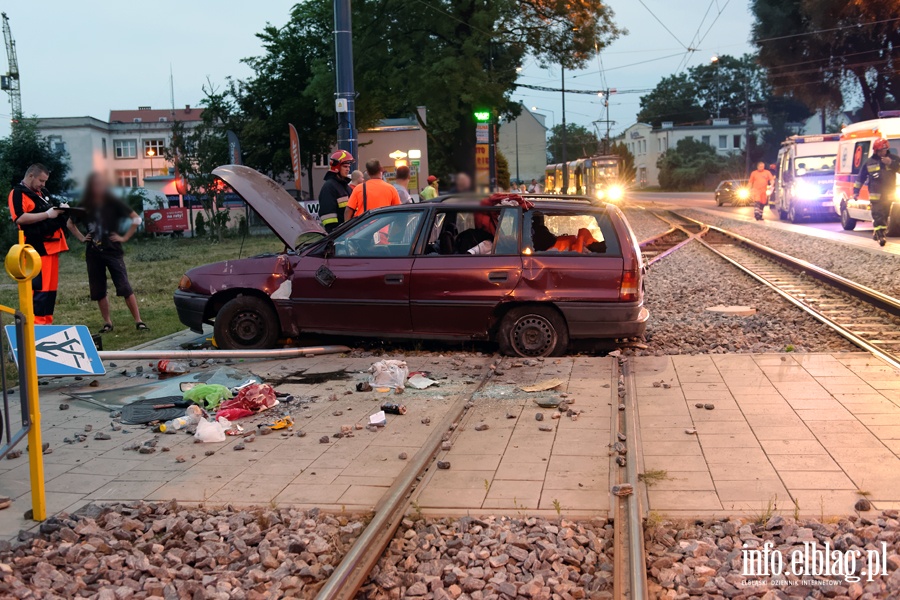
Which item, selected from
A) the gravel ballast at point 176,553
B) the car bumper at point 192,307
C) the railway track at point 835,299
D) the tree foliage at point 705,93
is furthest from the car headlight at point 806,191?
the tree foliage at point 705,93

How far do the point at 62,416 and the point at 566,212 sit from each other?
4.92 m

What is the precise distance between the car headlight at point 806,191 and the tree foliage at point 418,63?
855 cm

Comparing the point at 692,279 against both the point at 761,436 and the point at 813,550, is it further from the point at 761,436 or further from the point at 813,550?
the point at 813,550

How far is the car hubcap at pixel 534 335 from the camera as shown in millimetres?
8781

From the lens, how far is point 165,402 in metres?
7.10

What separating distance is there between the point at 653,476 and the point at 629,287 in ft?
12.1

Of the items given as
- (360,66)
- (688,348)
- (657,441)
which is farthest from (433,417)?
(360,66)

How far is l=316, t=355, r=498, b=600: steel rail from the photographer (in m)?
3.77

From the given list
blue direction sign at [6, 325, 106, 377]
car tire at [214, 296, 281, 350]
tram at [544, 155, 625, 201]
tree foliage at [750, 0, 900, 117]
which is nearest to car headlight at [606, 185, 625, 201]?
tram at [544, 155, 625, 201]

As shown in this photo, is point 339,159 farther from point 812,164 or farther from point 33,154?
point 812,164

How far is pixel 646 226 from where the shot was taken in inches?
1283

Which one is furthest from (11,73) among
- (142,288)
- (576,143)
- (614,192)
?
(576,143)

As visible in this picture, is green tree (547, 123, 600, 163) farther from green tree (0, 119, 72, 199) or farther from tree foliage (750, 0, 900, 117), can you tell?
green tree (0, 119, 72, 199)

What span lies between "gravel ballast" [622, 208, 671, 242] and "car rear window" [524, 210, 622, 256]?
16399 millimetres
